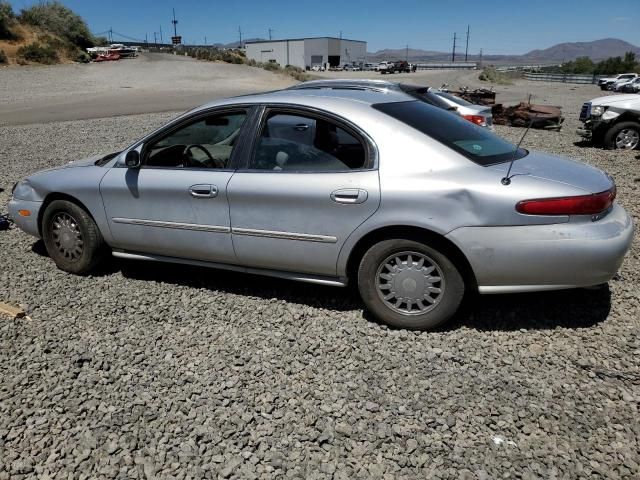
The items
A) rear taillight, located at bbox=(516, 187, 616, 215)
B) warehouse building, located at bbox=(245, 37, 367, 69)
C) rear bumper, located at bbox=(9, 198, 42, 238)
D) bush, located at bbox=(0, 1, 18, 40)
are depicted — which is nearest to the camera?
rear taillight, located at bbox=(516, 187, 616, 215)

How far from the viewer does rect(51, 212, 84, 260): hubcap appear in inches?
193

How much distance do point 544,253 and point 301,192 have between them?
5.38 ft

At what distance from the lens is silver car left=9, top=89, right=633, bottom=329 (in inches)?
135

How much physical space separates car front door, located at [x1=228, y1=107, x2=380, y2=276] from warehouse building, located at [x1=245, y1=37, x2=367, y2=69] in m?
107

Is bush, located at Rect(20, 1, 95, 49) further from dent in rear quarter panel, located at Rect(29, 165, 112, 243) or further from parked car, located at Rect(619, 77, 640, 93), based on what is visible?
dent in rear quarter panel, located at Rect(29, 165, 112, 243)

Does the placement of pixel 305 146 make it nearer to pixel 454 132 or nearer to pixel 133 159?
pixel 454 132

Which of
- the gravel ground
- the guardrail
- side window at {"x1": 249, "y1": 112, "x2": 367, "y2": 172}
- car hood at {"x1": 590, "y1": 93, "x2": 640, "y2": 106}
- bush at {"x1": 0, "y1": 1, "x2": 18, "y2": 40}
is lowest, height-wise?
the guardrail

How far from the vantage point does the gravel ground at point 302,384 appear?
2.67 metres

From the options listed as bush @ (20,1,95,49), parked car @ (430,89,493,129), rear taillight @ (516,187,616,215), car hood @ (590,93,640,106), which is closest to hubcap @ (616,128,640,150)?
car hood @ (590,93,640,106)

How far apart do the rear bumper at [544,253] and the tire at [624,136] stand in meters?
9.43

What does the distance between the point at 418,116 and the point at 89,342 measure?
112 inches

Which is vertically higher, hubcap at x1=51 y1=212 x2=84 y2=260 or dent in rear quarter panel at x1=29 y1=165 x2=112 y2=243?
dent in rear quarter panel at x1=29 y1=165 x2=112 y2=243

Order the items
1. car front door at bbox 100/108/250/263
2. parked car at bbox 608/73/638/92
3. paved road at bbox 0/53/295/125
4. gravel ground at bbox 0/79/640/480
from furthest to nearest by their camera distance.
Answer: parked car at bbox 608/73/638/92
paved road at bbox 0/53/295/125
car front door at bbox 100/108/250/263
gravel ground at bbox 0/79/640/480

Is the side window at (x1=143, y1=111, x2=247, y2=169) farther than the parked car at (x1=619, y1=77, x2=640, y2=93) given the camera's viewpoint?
No
